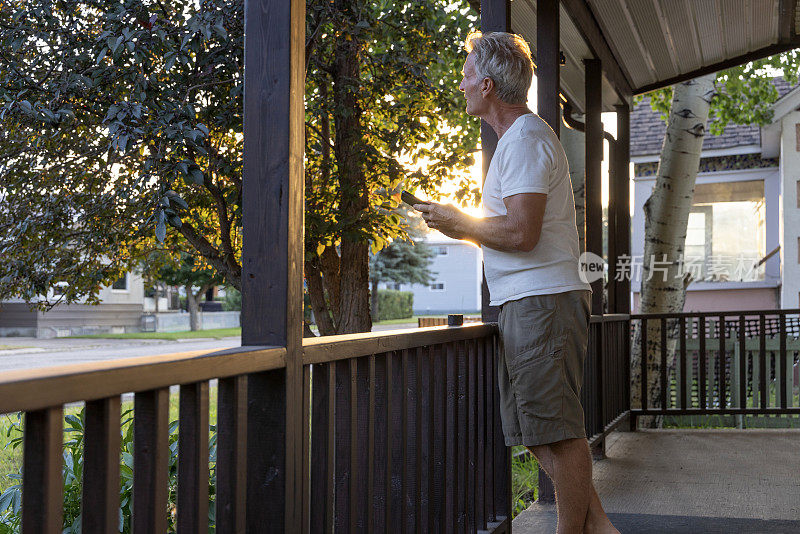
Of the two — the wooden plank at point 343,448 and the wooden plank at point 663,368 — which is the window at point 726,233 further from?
the wooden plank at point 343,448

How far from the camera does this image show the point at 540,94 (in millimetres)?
4016

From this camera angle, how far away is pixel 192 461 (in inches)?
58.4

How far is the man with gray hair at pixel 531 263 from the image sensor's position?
231 cm

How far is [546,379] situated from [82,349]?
790 inches

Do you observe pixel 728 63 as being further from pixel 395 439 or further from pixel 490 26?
pixel 395 439

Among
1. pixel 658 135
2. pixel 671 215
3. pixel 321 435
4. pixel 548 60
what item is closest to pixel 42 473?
pixel 321 435

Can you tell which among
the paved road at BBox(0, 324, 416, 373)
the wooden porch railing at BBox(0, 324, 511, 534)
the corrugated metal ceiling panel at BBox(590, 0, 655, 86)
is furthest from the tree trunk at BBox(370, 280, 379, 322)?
the wooden porch railing at BBox(0, 324, 511, 534)

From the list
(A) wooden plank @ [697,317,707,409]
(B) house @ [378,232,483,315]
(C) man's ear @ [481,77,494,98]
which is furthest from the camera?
(B) house @ [378,232,483,315]

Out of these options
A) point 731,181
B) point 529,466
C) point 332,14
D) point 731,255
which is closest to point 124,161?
point 332,14

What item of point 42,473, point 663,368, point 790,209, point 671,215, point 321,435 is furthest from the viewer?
point 790,209

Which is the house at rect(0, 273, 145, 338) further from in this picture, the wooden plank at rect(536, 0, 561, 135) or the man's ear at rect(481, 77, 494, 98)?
the man's ear at rect(481, 77, 494, 98)

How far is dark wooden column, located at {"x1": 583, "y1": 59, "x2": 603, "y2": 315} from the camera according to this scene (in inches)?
208

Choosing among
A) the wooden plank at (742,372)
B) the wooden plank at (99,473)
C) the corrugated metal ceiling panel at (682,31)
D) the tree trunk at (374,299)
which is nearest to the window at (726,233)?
the wooden plank at (742,372)

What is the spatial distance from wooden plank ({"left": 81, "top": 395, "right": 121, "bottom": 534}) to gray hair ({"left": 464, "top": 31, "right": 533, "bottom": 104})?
1.62m
